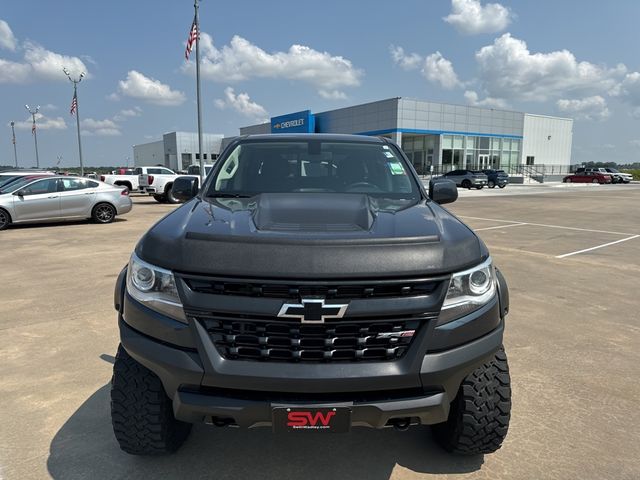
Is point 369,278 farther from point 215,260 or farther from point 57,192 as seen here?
point 57,192

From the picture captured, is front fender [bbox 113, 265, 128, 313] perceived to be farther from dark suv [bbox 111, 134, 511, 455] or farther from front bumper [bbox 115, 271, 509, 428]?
front bumper [bbox 115, 271, 509, 428]

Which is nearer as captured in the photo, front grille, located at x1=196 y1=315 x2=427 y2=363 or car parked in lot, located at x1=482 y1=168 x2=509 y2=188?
front grille, located at x1=196 y1=315 x2=427 y2=363

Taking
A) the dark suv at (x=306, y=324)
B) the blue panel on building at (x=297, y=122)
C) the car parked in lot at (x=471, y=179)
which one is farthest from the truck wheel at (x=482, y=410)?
the blue panel on building at (x=297, y=122)

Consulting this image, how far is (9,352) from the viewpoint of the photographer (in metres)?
4.00

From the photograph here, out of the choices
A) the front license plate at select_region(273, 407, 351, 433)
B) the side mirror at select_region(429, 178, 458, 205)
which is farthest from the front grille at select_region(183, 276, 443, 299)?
the side mirror at select_region(429, 178, 458, 205)

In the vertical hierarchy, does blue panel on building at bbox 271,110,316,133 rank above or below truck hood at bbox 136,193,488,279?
above

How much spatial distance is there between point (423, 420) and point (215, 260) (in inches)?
45.6

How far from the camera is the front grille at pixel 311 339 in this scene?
1.98 meters

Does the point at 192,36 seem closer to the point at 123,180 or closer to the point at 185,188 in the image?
the point at 123,180

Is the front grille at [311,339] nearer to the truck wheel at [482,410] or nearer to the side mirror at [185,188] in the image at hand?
the truck wheel at [482,410]

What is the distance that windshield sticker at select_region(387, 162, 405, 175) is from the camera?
11.8 ft

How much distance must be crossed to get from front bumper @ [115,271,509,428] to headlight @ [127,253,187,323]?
45 mm

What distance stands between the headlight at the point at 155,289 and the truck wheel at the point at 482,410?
144 centimetres

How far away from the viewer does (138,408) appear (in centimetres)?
230
